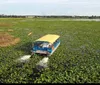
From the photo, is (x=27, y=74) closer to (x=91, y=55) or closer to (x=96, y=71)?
(x=96, y=71)

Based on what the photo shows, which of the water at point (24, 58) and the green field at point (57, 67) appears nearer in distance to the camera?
the green field at point (57, 67)

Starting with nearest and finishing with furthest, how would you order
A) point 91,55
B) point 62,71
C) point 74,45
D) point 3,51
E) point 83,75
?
point 83,75
point 62,71
point 91,55
point 3,51
point 74,45

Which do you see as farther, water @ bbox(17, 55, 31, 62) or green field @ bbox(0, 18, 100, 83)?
water @ bbox(17, 55, 31, 62)

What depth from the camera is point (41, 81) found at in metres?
12.4

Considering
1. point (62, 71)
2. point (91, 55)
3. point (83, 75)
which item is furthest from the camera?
point (91, 55)

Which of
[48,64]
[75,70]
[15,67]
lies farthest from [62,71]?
[15,67]

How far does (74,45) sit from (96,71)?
9315mm

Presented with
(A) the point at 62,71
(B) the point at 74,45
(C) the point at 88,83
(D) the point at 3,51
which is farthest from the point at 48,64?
(B) the point at 74,45

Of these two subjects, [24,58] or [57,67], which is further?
[24,58]

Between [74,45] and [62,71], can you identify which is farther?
[74,45]

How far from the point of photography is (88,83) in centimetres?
1218

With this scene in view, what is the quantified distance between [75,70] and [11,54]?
301 inches

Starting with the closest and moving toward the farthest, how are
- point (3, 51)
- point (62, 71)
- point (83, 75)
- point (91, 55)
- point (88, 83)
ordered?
point (88, 83)
point (83, 75)
point (62, 71)
point (91, 55)
point (3, 51)

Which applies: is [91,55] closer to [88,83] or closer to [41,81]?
[88,83]
